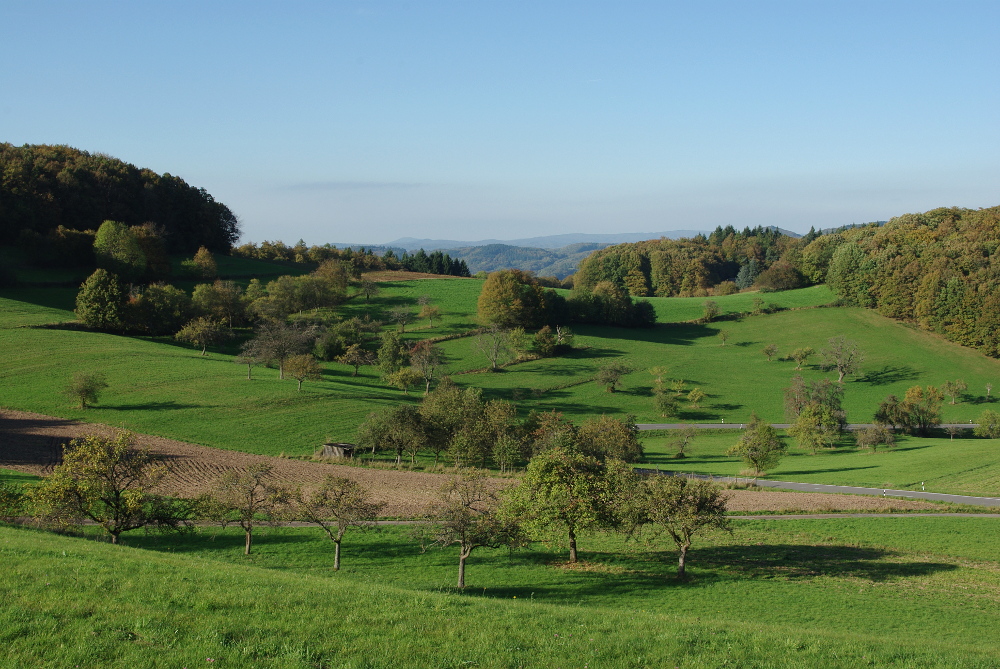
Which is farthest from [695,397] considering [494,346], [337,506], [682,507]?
[337,506]

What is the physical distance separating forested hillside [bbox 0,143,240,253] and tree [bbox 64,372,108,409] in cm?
5883

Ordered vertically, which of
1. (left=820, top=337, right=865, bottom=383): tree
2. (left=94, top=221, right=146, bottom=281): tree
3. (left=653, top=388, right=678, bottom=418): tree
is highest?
(left=94, top=221, right=146, bottom=281): tree

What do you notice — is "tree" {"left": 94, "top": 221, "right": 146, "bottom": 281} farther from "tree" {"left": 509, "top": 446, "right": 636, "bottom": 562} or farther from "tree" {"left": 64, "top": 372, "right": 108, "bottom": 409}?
"tree" {"left": 509, "top": 446, "right": 636, "bottom": 562}

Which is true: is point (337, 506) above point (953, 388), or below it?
above

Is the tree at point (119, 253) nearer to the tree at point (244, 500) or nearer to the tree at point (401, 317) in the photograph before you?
the tree at point (401, 317)

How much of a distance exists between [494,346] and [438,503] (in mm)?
62181

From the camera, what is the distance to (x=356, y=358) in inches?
3403

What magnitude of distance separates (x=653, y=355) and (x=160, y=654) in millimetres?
97268

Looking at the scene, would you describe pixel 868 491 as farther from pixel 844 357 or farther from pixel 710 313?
pixel 710 313

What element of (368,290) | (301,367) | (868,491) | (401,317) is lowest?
(868,491)

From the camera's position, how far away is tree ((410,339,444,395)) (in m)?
81.7

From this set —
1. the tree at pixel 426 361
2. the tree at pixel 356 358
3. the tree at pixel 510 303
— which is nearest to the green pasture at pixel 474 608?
the tree at pixel 426 361

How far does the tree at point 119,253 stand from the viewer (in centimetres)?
10306

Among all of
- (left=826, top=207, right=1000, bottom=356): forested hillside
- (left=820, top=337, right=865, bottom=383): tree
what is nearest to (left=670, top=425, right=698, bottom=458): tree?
(left=820, top=337, right=865, bottom=383): tree
